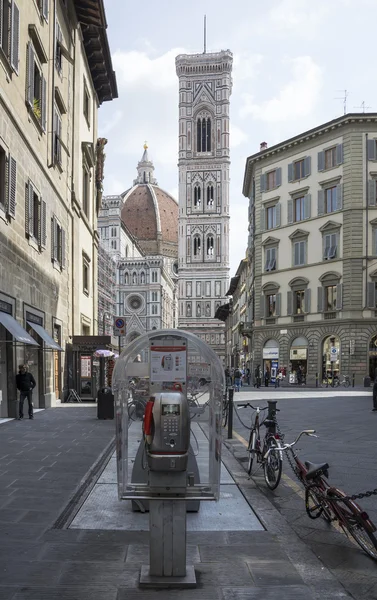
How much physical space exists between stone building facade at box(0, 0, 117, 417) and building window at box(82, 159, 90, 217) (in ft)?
0.32

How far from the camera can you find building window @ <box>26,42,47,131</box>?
707 inches

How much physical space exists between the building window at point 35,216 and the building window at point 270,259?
106 ft

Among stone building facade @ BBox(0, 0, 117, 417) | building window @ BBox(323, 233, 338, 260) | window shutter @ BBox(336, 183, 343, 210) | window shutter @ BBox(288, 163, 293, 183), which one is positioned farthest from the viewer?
window shutter @ BBox(288, 163, 293, 183)

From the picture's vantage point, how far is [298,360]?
4850cm

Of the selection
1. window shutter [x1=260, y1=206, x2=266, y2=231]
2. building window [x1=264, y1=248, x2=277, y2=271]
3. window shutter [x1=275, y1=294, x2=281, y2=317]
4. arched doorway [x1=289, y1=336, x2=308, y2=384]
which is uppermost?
window shutter [x1=260, y1=206, x2=266, y2=231]

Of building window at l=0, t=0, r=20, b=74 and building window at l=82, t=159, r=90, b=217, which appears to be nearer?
building window at l=0, t=0, r=20, b=74

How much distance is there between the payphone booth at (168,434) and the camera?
4.80 m

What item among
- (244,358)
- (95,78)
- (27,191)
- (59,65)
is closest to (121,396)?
(27,191)

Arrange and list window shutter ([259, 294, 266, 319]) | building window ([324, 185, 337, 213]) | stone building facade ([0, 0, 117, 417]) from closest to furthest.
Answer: stone building facade ([0, 0, 117, 417]), building window ([324, 185, 337, 213]), window shutter ([259, 294, 266, 319])

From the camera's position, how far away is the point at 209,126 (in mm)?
123375

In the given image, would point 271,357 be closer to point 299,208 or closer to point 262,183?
point 299,208

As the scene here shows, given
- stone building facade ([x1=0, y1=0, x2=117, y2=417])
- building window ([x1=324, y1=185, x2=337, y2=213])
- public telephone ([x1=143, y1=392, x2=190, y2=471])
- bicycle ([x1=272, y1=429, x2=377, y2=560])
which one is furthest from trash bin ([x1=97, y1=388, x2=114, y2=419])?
building window ([x1=324, y1=185, x2=337, y2=213])

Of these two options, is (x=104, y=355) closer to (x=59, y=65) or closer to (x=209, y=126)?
(x=59, y=65)

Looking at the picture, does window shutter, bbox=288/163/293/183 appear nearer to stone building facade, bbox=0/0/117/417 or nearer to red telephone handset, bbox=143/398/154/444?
stone building facade, bbox=0/0/117/417
